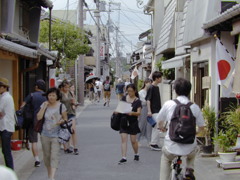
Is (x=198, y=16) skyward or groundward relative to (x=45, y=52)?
skyward

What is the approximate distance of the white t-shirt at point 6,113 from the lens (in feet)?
25.1

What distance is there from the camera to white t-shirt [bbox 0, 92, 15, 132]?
765cm

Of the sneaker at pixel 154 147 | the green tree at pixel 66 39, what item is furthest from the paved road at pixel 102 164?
the green tree at pixel 66 39

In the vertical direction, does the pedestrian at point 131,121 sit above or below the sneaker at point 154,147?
above

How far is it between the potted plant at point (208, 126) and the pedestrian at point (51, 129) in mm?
4001

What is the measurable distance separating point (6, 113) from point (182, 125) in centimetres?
348

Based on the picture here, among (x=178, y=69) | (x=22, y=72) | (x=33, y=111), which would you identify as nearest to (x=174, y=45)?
(x=178, y=69)

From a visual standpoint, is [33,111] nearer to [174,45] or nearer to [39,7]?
[39,7]

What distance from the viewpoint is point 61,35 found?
2884 centimetres

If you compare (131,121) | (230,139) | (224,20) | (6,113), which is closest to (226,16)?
(224,20)

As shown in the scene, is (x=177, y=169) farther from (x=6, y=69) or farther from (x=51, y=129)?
(x=6, y=69)

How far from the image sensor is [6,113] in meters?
7.69

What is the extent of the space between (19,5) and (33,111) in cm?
745

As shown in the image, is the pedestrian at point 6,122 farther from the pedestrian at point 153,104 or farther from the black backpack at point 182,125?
the pedestrian at point 153,104
